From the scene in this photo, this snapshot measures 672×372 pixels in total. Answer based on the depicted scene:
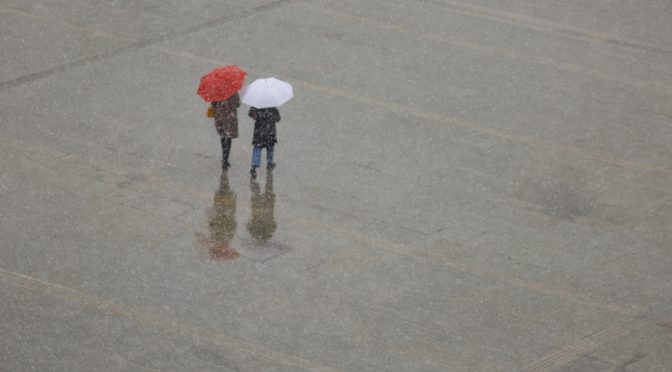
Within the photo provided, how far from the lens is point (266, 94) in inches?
544

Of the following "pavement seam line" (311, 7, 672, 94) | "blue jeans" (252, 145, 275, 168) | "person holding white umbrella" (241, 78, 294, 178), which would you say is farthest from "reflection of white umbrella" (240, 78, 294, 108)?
"pavement seam line" (311, 7, 672, 94)

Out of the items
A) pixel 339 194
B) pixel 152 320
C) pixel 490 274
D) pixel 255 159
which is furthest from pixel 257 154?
pixel 152 320

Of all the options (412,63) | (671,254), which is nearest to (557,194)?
(671,254)

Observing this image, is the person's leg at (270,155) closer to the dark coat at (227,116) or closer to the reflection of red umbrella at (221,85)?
the dark coat at (227,116)

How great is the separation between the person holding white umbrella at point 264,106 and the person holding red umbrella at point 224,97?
0.19 metres

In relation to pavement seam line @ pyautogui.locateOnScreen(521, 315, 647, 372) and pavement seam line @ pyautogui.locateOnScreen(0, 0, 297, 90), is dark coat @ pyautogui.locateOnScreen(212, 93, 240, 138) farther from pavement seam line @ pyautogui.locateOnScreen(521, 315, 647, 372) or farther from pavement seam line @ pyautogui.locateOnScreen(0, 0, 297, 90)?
pavement seam line @ pyautogui.locateOnScreen(521, 315, 647, 372)

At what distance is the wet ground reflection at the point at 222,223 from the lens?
1259cm

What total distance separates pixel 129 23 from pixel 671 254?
9.97 m

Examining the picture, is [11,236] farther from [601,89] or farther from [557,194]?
[601,89]

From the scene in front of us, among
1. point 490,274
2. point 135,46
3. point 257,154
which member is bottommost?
point 135,46

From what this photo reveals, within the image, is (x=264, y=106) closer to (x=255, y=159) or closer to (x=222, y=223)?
(x=255, y=159)

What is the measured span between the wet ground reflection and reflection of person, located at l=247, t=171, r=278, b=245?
225 mm

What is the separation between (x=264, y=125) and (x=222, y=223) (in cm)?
146

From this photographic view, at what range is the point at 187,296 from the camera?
38.3 ft
